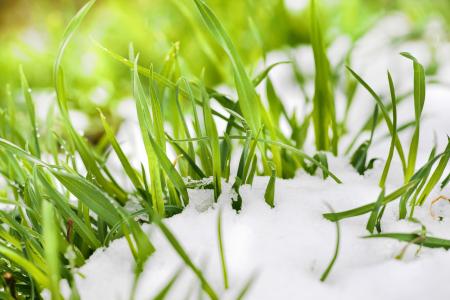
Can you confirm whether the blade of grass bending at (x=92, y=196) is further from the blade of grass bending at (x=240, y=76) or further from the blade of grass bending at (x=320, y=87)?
the blade of grass bending at (x=320, y=87)

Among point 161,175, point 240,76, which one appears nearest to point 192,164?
point 161,175

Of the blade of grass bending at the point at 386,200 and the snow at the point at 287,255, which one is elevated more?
the blade of grass bending at the point at 386,200

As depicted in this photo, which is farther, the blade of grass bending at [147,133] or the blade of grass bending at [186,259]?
the blade of grass bending at [147,133]

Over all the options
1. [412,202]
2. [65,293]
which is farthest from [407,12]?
[65,293]

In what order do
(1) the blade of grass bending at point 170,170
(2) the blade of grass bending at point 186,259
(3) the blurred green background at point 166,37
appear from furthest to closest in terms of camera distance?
(3) the blurred green background at point 166,37
(1) the blade of grass bending at point 170,170
(2) the blade of grass bending at point 186,259

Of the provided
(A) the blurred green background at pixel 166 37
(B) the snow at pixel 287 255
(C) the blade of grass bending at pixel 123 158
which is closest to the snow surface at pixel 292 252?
(B) the snow at pixel 287 255
